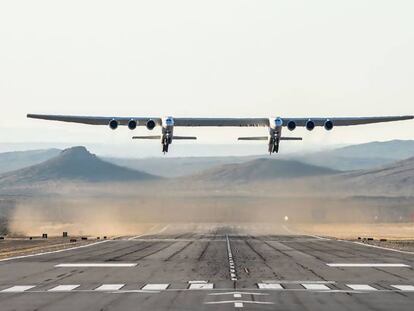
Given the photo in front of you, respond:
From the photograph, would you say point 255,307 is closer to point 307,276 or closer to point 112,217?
point 307,276

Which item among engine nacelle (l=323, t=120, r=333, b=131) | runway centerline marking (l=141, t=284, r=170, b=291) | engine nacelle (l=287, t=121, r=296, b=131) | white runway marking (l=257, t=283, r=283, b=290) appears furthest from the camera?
engine nacelle (l=323, t=120, r=333, b=131)

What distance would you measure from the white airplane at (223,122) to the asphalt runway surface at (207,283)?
14.2 m

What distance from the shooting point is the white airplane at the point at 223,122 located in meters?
55.7

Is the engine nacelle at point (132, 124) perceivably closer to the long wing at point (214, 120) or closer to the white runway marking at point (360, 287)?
the long wing at point (214, 120)

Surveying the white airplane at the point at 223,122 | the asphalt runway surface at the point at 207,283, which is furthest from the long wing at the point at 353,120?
the asphalt runway surface at the point at 207,283

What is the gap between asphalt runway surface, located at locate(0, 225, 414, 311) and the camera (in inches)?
825

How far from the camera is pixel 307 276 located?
30.4m

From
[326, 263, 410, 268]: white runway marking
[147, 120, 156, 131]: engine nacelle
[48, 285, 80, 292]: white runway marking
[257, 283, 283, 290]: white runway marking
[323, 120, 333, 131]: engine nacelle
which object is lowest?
[48, 285, 80, 292]: white runway marking

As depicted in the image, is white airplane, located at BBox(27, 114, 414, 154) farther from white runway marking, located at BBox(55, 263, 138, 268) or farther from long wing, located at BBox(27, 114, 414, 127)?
white runway marking, located at BBox(55, 263, 138, 268)

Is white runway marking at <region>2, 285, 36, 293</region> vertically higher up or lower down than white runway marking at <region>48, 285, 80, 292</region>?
lower down

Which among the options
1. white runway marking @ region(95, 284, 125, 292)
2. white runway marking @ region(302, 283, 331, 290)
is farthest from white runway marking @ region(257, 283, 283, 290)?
white runway marking @ region(95, 284, 125, 292)

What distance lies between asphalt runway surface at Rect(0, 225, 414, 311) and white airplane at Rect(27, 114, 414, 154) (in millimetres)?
14180

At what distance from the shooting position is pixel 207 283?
1075 inches

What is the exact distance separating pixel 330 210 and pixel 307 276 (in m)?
122
